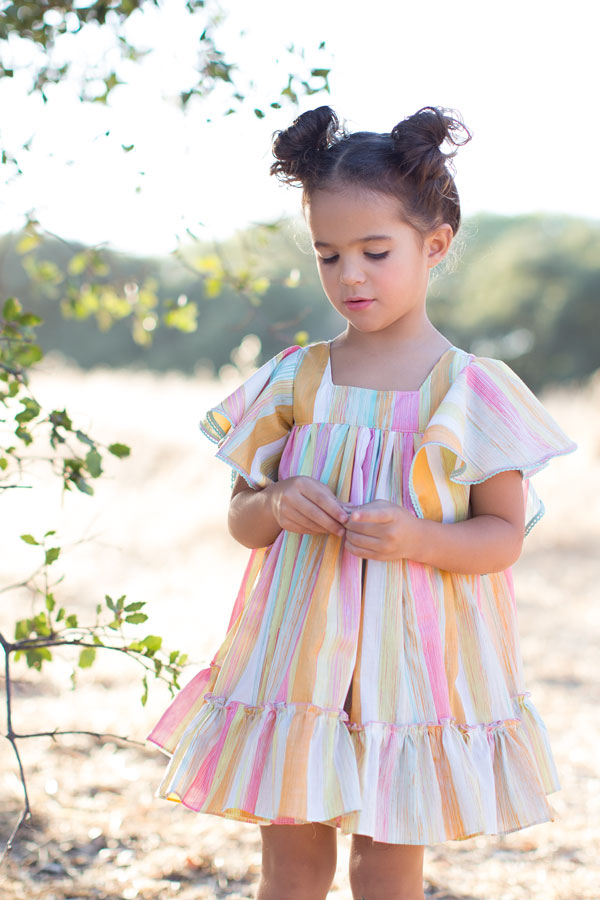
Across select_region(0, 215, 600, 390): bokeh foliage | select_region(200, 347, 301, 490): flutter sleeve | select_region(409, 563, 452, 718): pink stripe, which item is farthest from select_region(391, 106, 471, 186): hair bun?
select_region(0, 215, 600, 390): bokeh foliage

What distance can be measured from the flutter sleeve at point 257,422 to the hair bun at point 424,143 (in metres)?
0.41

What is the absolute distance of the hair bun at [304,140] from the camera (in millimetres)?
1773

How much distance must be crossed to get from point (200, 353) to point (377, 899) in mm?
26530

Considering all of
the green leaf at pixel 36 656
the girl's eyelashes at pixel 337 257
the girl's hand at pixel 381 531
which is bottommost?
the green leaf at pixel 36 656

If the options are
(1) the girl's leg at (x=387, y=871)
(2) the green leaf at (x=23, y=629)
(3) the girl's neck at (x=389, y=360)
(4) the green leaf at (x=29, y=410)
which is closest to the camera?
(1) the girl's leg at (x=387, y=871)

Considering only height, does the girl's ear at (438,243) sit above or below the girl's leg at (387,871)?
above

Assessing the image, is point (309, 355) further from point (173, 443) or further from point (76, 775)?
point (173, 443)

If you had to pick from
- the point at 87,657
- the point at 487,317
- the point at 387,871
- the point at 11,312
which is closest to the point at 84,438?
the point at 11,312

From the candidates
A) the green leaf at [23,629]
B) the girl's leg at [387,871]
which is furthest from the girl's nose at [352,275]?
the green leaf at [23,629]

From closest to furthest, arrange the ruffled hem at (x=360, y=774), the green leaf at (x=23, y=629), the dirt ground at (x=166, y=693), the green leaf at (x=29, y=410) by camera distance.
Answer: the ruffled hem at (x=360, y=774), the green leaf at (x=29, y=410), the green leaf at (x=23, y=629), the dirt ground at (x=166, y=693)

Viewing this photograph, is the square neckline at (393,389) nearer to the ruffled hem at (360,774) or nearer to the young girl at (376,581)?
the young girl at (376,581)

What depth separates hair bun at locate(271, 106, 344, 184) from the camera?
1.77 m

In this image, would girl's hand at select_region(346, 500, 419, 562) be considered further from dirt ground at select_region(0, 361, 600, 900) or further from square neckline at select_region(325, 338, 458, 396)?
dirt ground at select_region(0, 361, 600, 900)

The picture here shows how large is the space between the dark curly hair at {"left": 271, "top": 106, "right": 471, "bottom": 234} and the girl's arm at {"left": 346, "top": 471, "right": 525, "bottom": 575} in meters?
0.48
